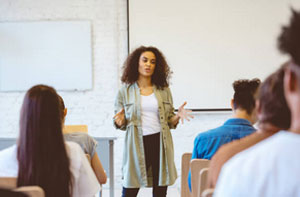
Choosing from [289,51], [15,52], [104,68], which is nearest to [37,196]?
[289,51]

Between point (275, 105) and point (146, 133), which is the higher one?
point (275, 105)

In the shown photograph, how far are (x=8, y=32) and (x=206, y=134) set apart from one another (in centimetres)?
306

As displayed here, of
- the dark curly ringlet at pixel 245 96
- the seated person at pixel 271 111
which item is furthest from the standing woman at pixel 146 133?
the seated person at pixel 271 111

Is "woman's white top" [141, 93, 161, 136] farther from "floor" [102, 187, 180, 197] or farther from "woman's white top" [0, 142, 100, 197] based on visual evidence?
"floor" [102, 187, 180, 197]

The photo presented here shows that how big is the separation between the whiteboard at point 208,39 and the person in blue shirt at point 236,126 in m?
2.08

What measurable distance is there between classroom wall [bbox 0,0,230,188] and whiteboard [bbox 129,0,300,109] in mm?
181

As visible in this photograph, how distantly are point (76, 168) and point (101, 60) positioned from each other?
2675 millimetres

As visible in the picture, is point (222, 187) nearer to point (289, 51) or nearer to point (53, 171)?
point (289, 51)

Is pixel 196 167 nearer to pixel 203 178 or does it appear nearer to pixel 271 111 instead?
pixel 203 178

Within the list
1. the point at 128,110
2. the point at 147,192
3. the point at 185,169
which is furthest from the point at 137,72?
the point at 147,192

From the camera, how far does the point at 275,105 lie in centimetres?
89

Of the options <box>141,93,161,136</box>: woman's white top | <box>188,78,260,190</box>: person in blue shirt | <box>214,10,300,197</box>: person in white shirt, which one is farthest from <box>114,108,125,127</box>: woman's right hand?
<box>214,10,300,197</box>: person in white shirt

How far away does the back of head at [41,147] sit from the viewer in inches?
49.8

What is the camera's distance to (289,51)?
2.12 ft
